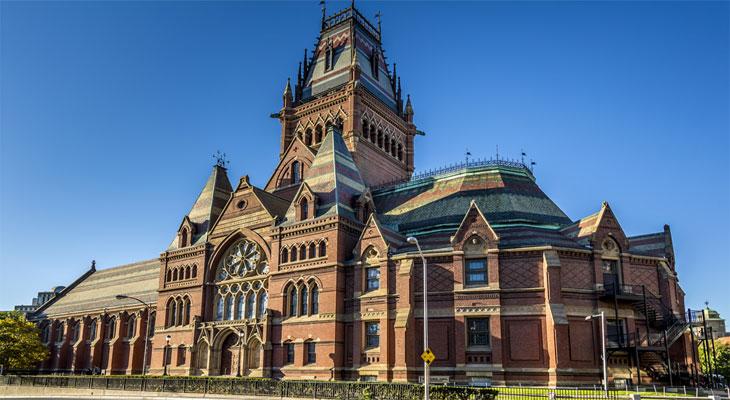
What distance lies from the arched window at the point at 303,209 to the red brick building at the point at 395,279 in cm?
8

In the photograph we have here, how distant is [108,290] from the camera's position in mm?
83688

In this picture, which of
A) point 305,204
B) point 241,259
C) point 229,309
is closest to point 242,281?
point 241,259

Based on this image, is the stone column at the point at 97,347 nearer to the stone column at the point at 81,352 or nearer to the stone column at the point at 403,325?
the stone column at the point at 81,352

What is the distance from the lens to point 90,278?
92.5 metres

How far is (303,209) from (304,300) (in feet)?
24.0

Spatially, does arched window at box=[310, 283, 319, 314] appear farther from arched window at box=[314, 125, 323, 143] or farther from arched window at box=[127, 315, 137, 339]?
arched window at box=[127, 315, 137, 339]

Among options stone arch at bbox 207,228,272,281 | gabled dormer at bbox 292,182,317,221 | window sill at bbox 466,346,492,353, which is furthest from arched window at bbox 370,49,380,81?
window sill at bbox 466,346,492,353

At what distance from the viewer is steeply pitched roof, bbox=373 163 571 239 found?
4806 centimetres

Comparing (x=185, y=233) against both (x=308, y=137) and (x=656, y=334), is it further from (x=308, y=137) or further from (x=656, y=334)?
(x=656, y=334)

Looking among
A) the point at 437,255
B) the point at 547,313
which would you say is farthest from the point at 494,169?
the point at 547,313

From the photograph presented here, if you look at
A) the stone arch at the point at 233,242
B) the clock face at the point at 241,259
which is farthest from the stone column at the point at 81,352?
the clock face at the point at 241,259

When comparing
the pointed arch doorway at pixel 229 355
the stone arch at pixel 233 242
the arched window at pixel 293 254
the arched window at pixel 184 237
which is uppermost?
the arched window at pixel 184 237

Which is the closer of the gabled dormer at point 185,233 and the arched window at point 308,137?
the gabled dormer at point 185,233

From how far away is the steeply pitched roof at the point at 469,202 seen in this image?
4806 centimetres
